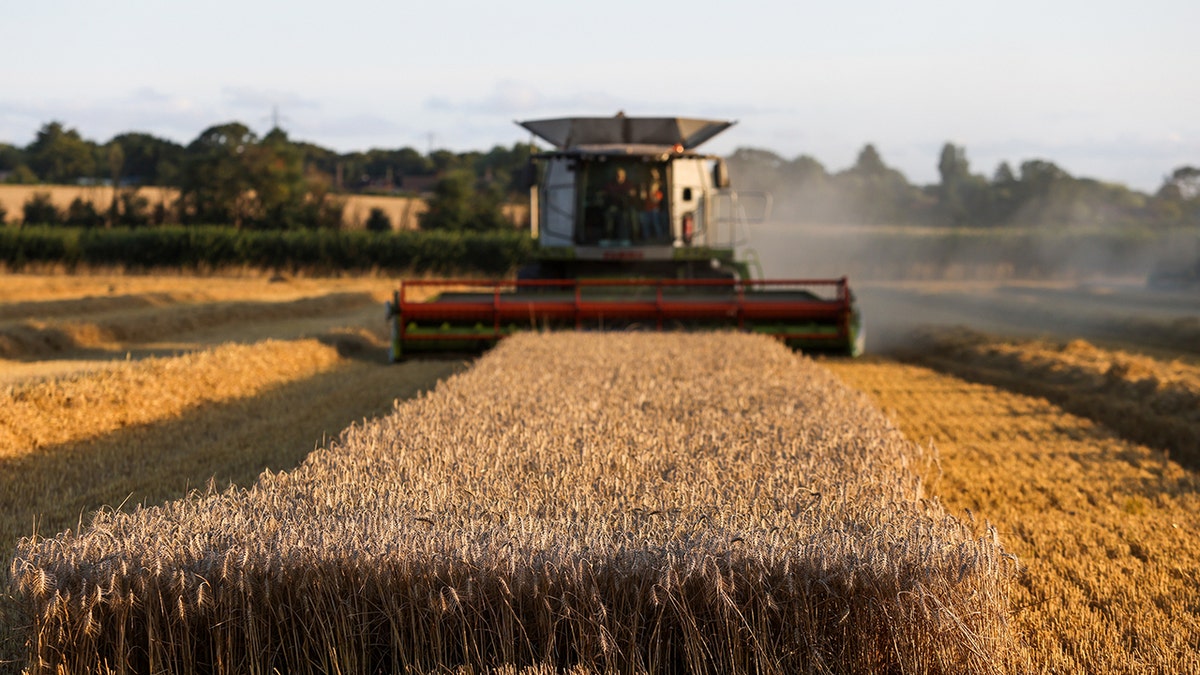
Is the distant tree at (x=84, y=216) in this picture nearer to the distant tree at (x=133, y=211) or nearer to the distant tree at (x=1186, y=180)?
the distant tree at (x=133, y=211)

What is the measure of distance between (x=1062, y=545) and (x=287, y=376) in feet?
27.5

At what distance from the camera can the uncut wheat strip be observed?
7410 mm

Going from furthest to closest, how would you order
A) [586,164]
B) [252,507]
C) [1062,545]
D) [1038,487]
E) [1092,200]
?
[1092,200], [586,164], [1038,487], [1062,545], [252,507]

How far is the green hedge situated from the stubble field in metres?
23.7

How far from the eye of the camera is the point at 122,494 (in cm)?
593

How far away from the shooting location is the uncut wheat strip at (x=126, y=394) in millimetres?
7410

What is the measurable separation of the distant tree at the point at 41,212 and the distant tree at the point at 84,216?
Answer: 15.4 inches

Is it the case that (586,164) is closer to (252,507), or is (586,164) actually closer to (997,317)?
(252,507)

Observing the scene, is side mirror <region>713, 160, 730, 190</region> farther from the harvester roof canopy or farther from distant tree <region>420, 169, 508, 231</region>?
distant tree <region>420, 169, 508, 231</region>

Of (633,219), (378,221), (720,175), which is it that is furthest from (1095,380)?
(378,221)

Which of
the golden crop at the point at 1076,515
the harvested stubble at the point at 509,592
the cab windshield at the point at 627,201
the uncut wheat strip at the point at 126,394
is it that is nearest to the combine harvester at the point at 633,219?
the cab windshield at the point at 627,201

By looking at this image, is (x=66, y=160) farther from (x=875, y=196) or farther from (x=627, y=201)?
(x=627, y=201)

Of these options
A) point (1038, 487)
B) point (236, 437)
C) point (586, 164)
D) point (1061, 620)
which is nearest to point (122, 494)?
point (236, 437)

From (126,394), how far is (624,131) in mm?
7722
